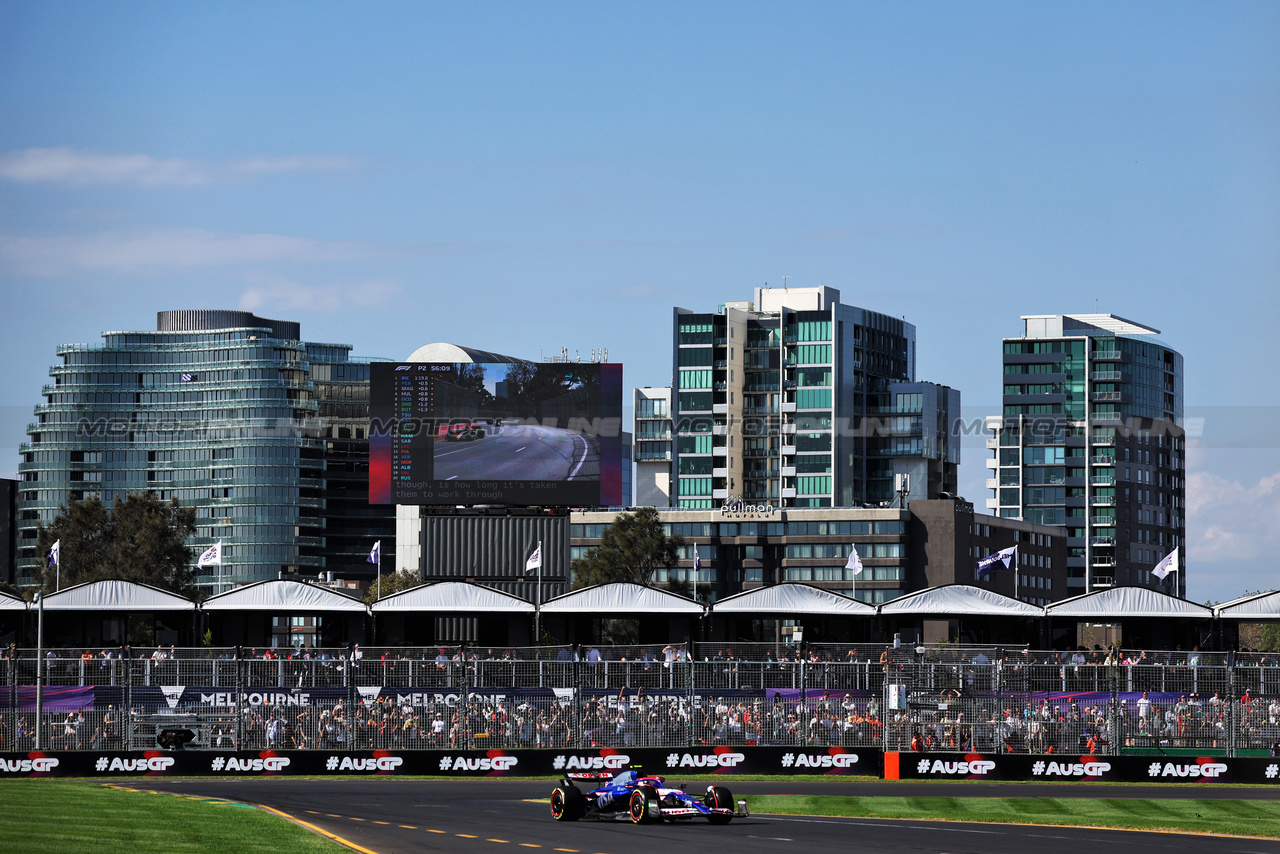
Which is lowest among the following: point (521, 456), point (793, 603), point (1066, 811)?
point (1066, 811)

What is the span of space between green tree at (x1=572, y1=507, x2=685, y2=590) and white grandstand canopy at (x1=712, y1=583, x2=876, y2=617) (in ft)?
203

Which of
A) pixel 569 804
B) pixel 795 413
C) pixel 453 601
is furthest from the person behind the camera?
pixel 795 413

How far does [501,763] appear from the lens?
51.2 meters

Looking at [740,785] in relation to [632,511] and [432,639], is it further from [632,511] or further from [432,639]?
[632,511]

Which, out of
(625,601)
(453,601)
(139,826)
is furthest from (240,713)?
(625,601)

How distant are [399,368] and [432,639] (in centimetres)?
2123

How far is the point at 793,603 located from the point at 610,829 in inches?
1638

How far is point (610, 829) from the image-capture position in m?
35.9

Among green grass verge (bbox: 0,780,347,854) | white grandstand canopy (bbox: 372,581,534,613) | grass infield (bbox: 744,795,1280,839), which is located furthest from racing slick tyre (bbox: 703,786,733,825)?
white grandstand canopy (bbox: 372,581,534,613)

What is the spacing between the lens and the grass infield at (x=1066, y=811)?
38.8 metres

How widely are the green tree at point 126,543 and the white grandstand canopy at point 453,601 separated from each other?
5634cm

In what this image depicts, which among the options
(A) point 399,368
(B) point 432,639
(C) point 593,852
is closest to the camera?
(C) point 593,852

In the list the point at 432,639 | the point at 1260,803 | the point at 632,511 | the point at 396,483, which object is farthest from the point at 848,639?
the point at 632,511

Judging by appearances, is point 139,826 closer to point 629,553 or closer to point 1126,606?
point 1126,606
